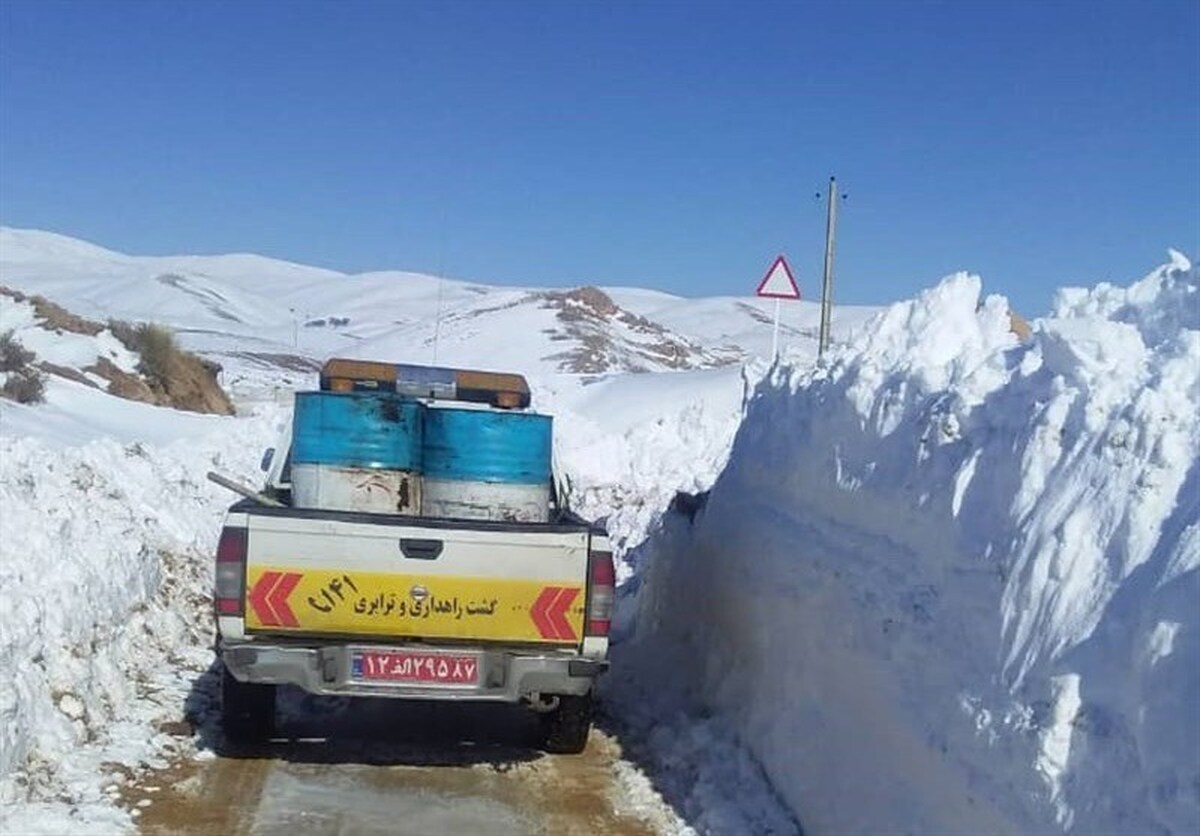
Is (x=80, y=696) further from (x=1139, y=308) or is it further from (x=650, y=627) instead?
(x=1139, y=308)

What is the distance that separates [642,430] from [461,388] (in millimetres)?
12833

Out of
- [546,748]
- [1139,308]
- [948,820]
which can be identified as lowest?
[546,748]

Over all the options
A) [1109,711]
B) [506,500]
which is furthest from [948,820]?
[506,500]

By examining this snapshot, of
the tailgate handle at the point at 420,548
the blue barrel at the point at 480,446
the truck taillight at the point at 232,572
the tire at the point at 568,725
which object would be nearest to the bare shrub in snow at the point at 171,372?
the blue barrel at the point at 480,446

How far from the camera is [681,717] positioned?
28.0 feet

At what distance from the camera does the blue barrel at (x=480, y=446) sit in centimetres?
813

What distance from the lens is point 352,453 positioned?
814cm

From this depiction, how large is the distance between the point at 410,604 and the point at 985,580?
10.1 ft

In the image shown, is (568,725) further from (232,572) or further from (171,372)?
(171,372)

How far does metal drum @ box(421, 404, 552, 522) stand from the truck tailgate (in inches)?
37.6

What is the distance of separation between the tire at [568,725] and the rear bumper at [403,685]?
1.79ft

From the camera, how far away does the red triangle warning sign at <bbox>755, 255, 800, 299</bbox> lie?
51.4 ft

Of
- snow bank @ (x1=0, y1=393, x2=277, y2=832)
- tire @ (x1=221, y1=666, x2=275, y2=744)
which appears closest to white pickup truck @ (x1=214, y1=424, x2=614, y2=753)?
tire @ (x1=221, y1=666, x2=275, y2=744)

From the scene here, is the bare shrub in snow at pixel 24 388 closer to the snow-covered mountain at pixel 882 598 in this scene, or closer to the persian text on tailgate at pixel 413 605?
the snow-covered mountain at pixel 882 598
